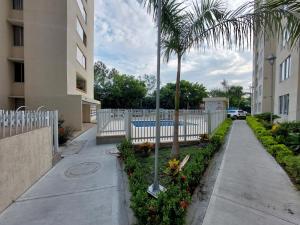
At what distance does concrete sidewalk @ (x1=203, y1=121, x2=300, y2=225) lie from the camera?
331 cm

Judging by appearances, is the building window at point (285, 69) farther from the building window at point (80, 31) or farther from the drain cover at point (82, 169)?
the building window at point (80, 31)

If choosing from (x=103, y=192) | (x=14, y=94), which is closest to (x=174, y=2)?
(x=103, y=192)

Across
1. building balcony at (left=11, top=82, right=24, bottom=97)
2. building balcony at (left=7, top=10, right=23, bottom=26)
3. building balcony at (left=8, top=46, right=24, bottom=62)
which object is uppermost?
building balcony at (left=7, top=10, right=23, bottom=26)

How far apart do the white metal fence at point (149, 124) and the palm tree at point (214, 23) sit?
2.56 m

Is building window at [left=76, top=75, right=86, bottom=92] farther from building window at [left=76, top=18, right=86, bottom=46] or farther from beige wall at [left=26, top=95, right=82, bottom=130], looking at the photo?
beige wall at [left=26, top=95, right=82, bottom=130]

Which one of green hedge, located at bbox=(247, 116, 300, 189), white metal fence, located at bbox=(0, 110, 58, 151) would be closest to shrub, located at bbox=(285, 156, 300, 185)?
green hedge, located at bbox=(247, 116, 300, 189)

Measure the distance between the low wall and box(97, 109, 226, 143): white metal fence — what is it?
3420mm

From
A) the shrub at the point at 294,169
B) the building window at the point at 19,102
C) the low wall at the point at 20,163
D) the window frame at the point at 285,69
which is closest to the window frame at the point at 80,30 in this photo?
the building window at the point at 19,102

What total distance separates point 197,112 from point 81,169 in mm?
5788

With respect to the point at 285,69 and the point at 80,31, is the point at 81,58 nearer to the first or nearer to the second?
the point at 80,31

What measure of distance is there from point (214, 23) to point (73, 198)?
5903 mm

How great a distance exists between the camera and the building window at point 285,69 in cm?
1444

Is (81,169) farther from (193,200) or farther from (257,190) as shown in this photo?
(257,190)

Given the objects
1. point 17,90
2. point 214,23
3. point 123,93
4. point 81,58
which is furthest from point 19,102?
point 123,93
